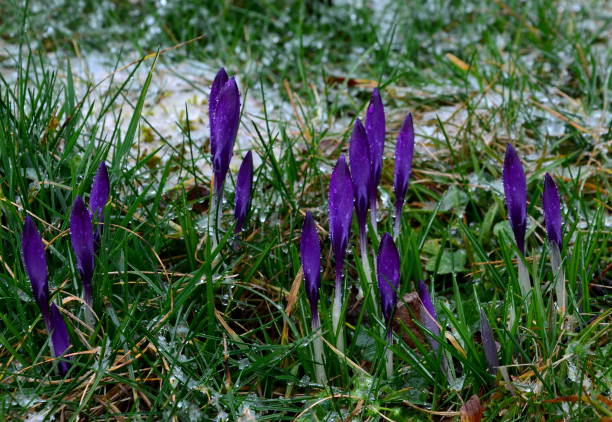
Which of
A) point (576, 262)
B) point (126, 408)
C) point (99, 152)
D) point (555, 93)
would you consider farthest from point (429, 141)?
point (126, 408)

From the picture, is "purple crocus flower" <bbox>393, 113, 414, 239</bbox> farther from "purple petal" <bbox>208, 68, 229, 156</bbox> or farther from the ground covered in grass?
"purple petal" <bbox>208, 68, 229, 156</bbox>

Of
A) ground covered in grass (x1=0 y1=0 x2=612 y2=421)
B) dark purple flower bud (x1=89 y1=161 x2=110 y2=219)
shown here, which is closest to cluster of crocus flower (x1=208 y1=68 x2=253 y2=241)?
ground covered in grass (x1=0 y1=0 x2=612 y2=421)

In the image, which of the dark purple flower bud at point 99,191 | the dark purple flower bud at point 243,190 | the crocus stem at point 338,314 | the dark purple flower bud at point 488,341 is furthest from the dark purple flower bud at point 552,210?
the dark purple flower bud at point 99,191

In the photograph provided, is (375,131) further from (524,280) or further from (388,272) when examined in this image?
(524,280)

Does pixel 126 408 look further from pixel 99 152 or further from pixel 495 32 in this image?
pixel 495 32

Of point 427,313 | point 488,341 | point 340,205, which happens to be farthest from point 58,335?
point 488,341
